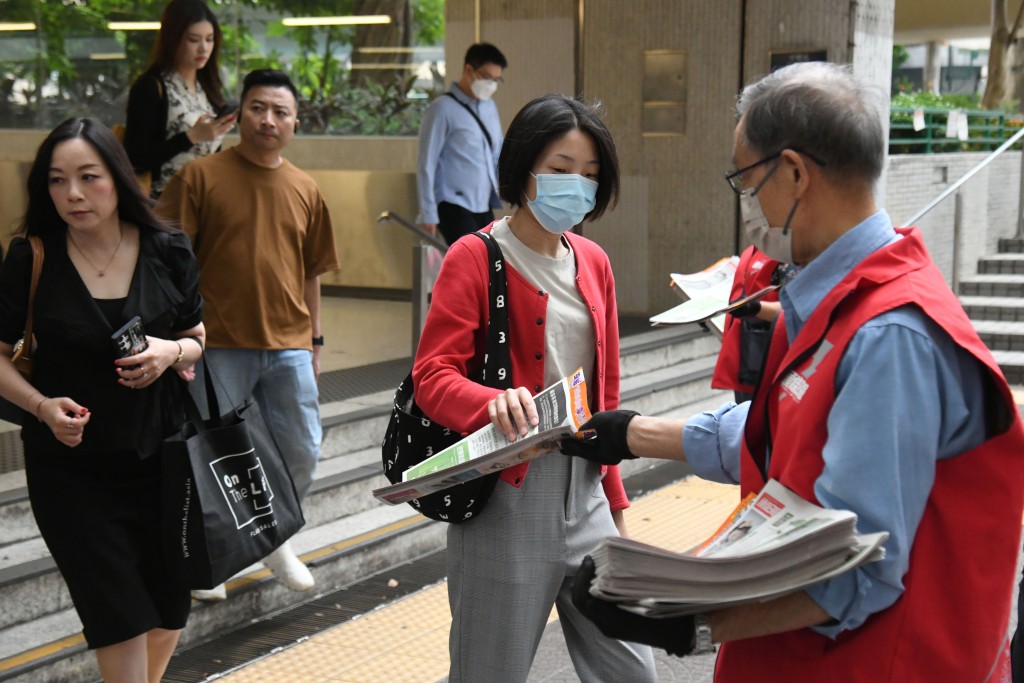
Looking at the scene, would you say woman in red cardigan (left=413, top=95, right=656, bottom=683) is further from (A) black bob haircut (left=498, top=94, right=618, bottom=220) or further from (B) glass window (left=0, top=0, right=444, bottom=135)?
(B) glass window (left=0, top=0, right=444, bottom=135)

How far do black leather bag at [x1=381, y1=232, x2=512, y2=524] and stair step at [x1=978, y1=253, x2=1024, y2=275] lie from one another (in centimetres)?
1168

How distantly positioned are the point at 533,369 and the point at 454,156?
16.9 feet

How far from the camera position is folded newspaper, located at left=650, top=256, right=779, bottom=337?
4.36m

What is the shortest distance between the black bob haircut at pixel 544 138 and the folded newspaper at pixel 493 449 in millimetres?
621

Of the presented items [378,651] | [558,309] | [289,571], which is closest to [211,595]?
[289,571]

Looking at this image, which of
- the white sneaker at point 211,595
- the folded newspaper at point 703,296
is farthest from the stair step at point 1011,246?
the white sneaker at point 211,595

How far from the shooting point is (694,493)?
6742mm

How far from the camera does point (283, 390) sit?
4.77 metres

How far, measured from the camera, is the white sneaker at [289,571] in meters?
4.77

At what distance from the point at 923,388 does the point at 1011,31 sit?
2375cm

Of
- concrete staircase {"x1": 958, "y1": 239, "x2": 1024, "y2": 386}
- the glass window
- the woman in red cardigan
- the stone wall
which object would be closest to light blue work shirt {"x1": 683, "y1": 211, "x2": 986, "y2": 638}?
the woman in red cardigan

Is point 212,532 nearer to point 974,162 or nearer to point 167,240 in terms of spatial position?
point 167,240

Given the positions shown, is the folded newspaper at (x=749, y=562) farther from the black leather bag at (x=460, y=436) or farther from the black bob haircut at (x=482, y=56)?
the black bob haircut at (x=482, y=56)

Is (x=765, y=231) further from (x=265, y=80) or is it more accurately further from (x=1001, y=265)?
(x=1001, y=265)
